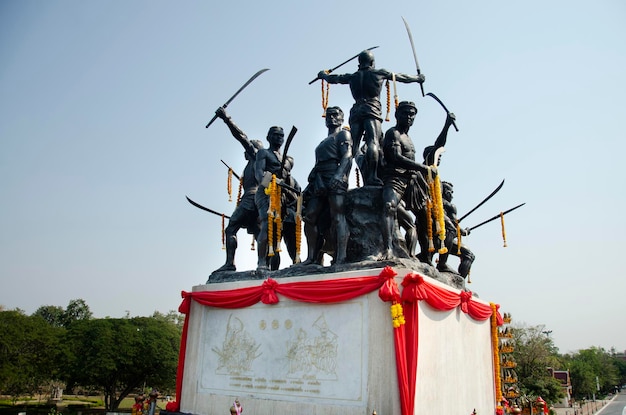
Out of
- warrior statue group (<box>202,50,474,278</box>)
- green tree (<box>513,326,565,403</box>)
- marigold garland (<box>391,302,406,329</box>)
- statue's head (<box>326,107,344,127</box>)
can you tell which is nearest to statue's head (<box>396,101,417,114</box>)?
warrior statue group (<box>202,50,474,278</box>)

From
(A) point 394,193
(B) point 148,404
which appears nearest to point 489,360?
(A) point 394,193

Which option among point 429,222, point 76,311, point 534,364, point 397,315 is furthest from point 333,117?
point 76,311

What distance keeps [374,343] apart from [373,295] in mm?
747

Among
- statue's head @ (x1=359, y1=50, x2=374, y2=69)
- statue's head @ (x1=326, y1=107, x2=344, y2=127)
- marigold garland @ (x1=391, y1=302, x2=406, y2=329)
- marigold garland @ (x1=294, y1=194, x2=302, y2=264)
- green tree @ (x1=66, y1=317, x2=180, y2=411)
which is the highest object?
statue's head @ (x1=359, y1=50, x2=374, y2=69)

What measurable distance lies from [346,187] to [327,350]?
120 inches

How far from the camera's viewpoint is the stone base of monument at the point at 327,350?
7457mm

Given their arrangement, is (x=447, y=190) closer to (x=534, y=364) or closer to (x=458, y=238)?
(x=458, y=238)

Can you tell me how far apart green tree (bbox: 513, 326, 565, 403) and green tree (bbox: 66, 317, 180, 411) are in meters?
25.0

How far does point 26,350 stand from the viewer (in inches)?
1304

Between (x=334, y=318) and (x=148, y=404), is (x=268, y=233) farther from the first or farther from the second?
(x=148, y=404)

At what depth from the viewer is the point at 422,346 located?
7.70 m

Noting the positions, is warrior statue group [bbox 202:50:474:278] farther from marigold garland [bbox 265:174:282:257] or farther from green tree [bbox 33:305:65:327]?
green tree [bbox 33:305:65:327]

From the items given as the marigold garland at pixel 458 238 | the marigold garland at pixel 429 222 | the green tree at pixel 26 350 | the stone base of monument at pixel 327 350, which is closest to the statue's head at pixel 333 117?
the marigold garland at pixel 429 222

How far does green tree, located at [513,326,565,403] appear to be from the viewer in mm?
32812
